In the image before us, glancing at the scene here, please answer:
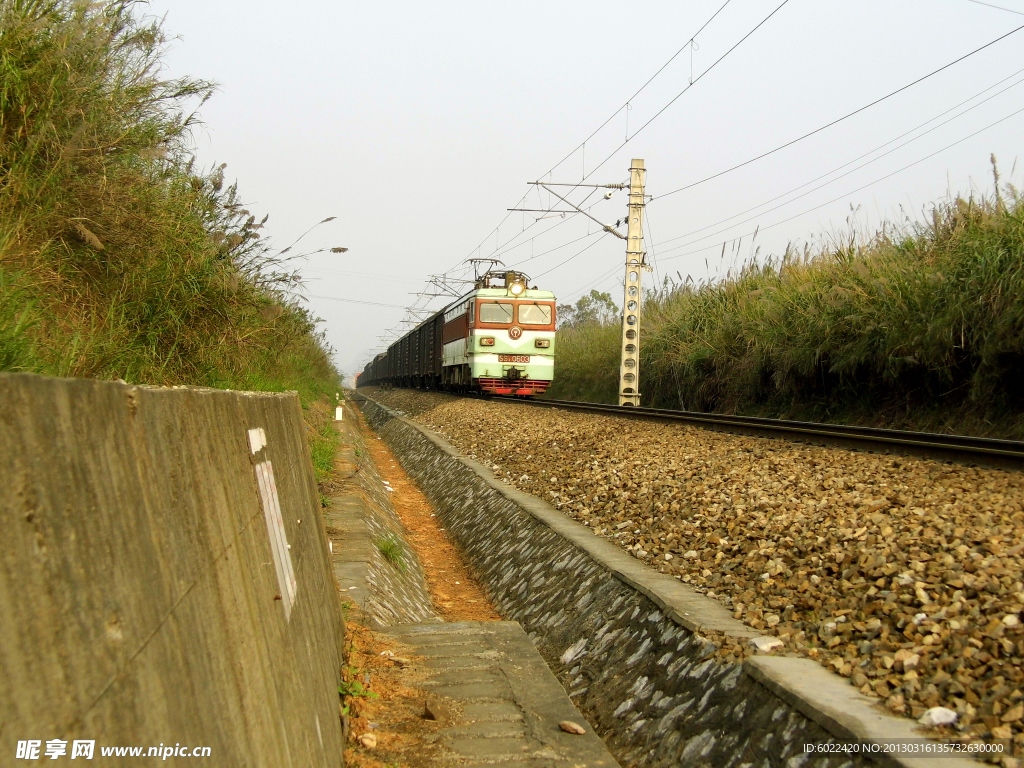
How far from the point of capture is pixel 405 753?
363 cm

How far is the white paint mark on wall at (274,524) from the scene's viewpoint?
267cm

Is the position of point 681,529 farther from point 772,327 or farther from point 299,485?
point 772,327

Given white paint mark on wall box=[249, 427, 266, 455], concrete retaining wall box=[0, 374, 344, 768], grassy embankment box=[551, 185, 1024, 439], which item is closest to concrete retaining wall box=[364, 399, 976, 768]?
concrete retaining wall box=[0, 374, 344, 768]

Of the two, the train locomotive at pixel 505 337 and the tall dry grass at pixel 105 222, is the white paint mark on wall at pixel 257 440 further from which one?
the train locomotive at pixel 505 337

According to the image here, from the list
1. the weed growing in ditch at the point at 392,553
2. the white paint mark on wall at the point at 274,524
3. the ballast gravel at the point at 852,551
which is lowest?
the weed growing in ditch at the point at 392,553

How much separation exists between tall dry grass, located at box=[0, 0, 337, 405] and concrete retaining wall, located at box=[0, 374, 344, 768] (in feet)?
4.42

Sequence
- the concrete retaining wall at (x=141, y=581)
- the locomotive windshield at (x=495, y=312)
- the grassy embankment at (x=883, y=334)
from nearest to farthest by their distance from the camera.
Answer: the concrete retaining wall at (x=141, y=581)
the grassy embankment at (x=883, y=334)
the locomotive windshield at (x=495, y=312)

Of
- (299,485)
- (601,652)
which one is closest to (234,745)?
(299,485)

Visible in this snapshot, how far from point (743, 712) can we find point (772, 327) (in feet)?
43.4

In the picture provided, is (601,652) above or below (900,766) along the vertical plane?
below

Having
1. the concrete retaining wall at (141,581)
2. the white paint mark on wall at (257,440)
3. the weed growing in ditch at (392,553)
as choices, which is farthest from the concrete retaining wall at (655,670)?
the white paint mark on wall at (257,440)

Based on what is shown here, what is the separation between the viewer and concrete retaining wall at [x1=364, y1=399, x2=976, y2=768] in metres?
2.93

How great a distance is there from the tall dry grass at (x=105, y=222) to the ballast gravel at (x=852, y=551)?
3.26 m

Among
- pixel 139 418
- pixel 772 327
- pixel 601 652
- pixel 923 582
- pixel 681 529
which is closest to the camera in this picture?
pixel 139 418
